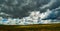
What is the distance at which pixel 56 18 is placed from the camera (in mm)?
2049

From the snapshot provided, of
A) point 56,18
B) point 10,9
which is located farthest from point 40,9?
point 10,9

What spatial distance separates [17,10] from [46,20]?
36 cm

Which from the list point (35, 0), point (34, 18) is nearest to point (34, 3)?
point (35, 0)

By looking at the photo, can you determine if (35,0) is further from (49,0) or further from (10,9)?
(10,9)

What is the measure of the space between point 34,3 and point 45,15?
0.19 metres

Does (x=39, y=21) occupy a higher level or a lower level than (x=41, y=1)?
lower

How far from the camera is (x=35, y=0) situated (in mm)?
2062

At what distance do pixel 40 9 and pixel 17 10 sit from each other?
0.27 m

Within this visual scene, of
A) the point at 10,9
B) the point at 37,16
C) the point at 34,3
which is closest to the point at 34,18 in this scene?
the point at 37,16

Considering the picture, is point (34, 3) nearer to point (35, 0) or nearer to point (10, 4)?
point (35, 0)

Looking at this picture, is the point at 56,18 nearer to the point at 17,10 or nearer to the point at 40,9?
the point at 40,9

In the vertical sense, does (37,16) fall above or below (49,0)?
below

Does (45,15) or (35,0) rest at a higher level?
(35,0)

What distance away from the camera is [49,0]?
2.04 meters
